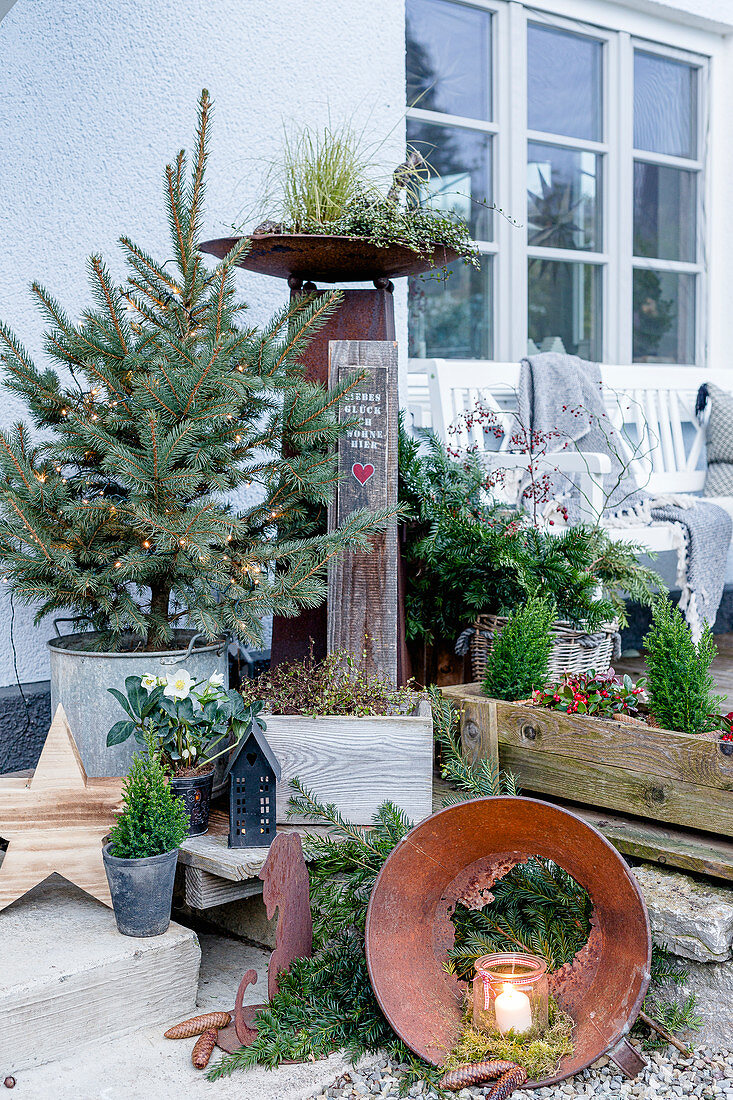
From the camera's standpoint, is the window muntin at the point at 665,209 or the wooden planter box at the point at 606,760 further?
the window muntin at the point at 665,209

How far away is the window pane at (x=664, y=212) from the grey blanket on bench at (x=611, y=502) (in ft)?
4.68

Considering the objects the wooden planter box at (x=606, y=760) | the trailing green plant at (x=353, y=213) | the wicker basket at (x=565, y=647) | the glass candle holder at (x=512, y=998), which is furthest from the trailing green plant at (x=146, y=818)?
the trailing green plant at (x=353, y=213)

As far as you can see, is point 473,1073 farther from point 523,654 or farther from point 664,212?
point 664,212

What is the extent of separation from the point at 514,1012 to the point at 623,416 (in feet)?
8.81

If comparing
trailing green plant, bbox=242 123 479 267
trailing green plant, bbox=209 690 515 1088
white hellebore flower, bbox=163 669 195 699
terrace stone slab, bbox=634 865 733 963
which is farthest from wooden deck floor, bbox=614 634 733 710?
white hellebore flower, bbox=163 669 195 699

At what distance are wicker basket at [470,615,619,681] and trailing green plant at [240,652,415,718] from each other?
0.36 meters

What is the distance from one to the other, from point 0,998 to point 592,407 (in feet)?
8.67

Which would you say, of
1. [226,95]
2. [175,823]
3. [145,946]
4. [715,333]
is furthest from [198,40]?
[715,333]

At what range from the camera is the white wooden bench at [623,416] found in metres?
3.12

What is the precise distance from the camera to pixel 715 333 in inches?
191

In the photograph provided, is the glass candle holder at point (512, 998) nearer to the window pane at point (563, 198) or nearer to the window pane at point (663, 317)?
the window pane at point (563, 198)

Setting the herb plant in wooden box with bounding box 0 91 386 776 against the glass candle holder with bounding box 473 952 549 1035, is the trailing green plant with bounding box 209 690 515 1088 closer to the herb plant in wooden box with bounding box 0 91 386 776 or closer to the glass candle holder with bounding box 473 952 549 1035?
the glass candle holder with bounding box 473 952 549 1035

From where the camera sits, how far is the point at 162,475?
1.97 m

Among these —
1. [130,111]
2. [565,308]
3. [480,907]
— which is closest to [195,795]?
[480,907]
